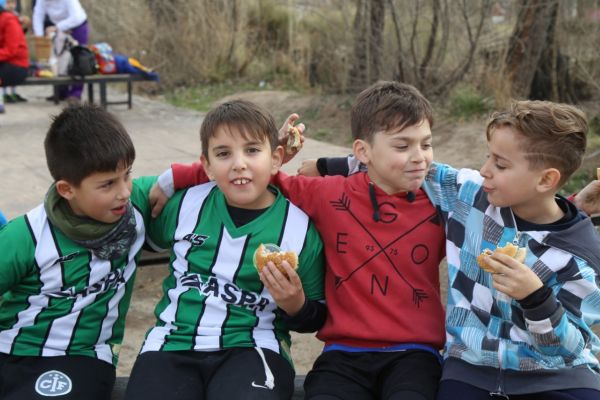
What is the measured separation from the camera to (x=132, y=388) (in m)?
2.62

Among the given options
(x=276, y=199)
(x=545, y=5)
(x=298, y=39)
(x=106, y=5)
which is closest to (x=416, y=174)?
(x=276, y=199)

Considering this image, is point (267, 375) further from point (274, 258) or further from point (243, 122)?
point (243, 122)

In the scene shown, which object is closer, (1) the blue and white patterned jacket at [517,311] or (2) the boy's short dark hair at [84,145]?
(1) the blue and white patterned jacket at [517,311]

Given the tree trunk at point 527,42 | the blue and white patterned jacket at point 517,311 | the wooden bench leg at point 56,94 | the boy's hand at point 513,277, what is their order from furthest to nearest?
1. the wooden bench leg at point 56,94
2. the tree trunk at point 527,42
3. the blue and white patterned jacket at point 517,311
4. the boy's hand at point 513,277

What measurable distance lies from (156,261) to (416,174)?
52.6 inches

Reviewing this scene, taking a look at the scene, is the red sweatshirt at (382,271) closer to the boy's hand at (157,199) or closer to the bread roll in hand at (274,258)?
the bread roll in hand at (274,258)

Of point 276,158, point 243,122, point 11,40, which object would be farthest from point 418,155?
point 11,40

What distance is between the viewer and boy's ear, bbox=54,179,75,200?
2.82 m

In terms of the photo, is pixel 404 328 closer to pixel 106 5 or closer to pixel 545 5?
pixel 545 5

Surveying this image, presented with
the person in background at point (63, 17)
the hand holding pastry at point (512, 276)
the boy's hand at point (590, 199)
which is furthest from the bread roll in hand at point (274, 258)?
the person in background at point (63, 17)

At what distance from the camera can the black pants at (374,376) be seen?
2615 mm

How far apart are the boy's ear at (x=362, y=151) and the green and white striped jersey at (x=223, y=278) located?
290mm

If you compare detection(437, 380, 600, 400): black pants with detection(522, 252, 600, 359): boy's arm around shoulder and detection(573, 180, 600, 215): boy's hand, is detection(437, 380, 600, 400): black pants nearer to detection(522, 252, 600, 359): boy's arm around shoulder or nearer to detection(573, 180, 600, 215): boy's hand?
detection(522, 252, 600, 359): boy's arm around shoulder

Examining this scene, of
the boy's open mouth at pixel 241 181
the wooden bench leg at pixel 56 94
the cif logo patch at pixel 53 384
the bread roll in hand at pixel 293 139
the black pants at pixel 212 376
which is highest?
the bread roll in hand at pixel 293 139
